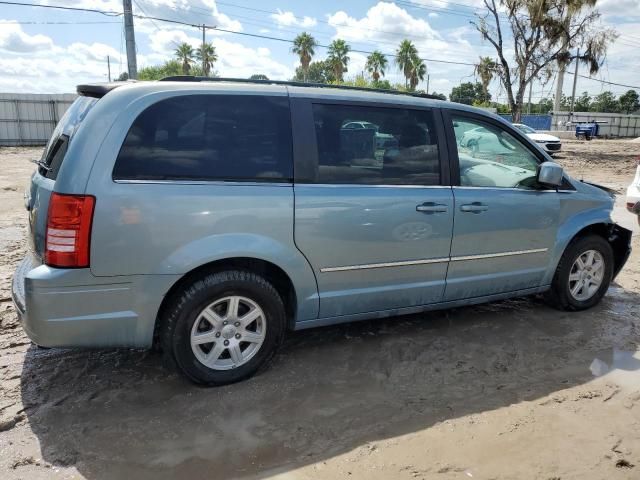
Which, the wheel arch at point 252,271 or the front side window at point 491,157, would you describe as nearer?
the wheel arch at point 252,271

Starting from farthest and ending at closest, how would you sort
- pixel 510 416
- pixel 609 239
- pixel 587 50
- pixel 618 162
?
pixel 587 50 < pixel 618 162 < pixel 609 239 < pixel 510 416

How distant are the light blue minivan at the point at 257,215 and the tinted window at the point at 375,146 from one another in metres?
0.01

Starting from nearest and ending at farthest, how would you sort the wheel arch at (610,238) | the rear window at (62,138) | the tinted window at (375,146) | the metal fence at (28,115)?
the rear window at (62,138)
the tinted window at (375,146)
the wheel arch at (610,238)
the metal fence at (28,115)

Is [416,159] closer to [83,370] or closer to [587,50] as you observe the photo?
[83,370]

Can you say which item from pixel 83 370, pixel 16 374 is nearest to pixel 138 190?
pixel 83 370

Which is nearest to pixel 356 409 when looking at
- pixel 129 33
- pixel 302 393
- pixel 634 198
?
pixel 302 393

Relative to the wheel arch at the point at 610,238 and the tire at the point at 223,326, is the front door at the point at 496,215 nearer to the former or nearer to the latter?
the wheel arch at the point at 610,238

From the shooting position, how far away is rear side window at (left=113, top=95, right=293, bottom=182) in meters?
3.04

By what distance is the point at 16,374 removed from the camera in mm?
3582

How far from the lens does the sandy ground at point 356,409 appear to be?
8.99 ft

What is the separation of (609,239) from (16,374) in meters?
5.06

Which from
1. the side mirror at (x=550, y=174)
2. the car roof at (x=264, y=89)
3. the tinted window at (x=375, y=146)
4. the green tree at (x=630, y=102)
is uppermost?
the green tree at (x=630, y=102)

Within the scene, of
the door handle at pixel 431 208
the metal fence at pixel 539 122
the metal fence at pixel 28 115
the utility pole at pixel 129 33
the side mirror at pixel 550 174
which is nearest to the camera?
the door handle at pixel 431 208

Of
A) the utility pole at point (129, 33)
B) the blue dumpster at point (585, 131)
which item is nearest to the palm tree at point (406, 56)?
the blue dumpster at point (585, 131)
